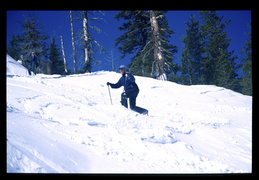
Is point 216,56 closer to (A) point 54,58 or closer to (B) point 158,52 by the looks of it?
(B) point 158,52

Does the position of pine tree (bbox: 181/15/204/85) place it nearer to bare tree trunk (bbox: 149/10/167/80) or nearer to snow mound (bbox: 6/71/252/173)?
bare tree trunk (bbox: 149/10/167/80)

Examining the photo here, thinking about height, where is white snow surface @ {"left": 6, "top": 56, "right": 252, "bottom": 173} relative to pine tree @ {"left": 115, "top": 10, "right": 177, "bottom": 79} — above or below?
below

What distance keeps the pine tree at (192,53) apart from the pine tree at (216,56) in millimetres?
793

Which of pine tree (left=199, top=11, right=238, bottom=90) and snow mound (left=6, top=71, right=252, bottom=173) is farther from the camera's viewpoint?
pine tree (left=199, top=11, right=238, bottom=90)

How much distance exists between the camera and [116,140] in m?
A: 4.23

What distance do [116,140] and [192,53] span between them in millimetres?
22754

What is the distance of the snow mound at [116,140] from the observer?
3.32 metres

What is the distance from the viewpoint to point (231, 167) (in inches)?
141

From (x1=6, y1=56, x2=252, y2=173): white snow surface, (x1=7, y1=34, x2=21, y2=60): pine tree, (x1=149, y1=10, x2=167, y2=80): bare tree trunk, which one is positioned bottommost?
(x1=6, y1=56, x2=252, y2=173): white snow surface

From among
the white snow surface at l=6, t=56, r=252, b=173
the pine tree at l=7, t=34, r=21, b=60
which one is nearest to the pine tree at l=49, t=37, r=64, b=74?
the pine tree at l=7, t=34, r=21, b=60

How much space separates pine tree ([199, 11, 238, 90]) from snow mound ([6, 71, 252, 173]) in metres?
15.8

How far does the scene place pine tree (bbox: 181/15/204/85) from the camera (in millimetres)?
23797

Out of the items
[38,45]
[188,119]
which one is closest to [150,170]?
[188,119]

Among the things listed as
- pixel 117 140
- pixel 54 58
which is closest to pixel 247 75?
pixel 117 140
